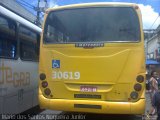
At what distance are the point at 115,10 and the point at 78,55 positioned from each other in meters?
1.42

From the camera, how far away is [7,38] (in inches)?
329

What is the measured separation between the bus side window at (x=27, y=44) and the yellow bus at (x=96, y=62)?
0.85 meters

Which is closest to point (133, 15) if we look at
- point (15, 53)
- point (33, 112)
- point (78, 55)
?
point (78, 55)

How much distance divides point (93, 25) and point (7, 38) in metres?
2.08

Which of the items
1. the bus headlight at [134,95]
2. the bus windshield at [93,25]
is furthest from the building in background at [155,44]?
the bus headlight at [134,95]

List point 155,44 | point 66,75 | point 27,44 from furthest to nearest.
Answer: point 155,44 < point 27,44 < point 66,75

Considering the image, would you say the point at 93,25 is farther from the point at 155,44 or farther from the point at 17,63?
the point at 155,44

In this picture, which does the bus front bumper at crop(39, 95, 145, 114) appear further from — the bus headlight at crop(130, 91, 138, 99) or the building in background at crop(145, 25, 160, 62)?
the building in background at crop(145, 25, 160, 62)

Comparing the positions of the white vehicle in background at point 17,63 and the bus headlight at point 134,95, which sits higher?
the white vehicle in background at point 17,63

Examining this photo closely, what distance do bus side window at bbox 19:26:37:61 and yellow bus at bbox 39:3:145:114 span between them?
85cm

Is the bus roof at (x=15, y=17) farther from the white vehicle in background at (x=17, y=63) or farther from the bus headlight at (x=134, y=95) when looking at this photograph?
the bus headlight at (x=134, y=95)

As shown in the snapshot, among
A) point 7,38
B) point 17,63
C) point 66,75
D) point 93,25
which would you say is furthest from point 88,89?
point 7,38

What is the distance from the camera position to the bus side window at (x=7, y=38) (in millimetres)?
7992

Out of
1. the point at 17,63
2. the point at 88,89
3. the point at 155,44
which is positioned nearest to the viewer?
the point at 88,89
